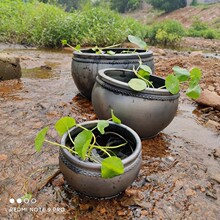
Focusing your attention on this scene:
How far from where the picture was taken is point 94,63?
2.32 meters

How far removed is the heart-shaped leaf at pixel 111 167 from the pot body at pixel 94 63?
1.31 meters

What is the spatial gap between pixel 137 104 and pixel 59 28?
6.19m

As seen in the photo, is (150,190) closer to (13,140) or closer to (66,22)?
(13,140)

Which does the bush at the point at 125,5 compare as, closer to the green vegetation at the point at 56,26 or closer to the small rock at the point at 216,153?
the green vegetation at the point at 56,26

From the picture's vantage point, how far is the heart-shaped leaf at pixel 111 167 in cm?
107

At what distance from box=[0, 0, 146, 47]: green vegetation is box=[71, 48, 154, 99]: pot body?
15.3 ft

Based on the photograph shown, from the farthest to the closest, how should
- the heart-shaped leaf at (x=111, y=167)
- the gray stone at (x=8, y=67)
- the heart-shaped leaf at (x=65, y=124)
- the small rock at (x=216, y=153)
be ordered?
the gray stone at (x=8, y=67), the small rock at (x=216, y=153), the heart-shaped leaf at (x=65, y=124), the heart-shaped leaf at (x=111, y=167)

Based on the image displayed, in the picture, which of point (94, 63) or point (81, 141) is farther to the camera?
point (94, 63)

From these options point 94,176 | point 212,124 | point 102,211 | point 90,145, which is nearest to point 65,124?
point 90,145

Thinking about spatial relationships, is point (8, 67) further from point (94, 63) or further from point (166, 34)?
point (166, 34)

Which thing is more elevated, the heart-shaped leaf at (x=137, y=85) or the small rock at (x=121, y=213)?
the heart-shaped leaf at (x=137, y=85)

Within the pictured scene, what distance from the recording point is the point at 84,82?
8.12 feet

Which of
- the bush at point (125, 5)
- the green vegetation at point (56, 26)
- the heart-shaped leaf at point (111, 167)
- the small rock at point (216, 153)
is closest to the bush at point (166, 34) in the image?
the green vegetation at point (56, 26)

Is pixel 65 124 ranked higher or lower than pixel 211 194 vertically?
higher
